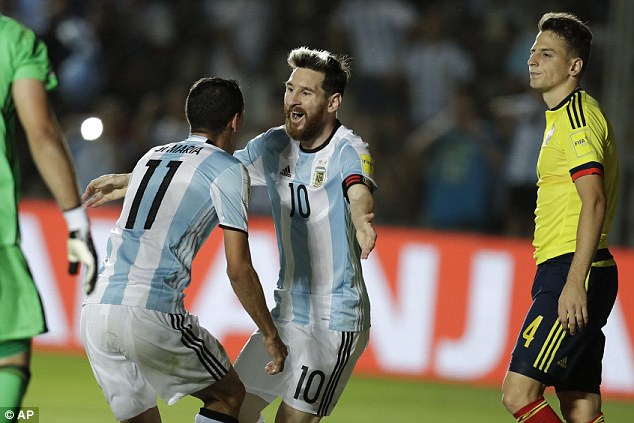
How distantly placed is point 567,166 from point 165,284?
6.41ft

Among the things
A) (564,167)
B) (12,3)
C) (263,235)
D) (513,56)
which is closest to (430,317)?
(263,235)

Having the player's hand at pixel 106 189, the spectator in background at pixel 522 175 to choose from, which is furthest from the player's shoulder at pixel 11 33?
the spectator in background at pixel 522 175

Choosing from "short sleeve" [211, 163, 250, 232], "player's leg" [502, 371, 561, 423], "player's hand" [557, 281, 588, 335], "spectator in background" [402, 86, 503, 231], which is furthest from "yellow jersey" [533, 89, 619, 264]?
"spectator in background" [402, 86, 503, 231]

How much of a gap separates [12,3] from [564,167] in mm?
8405

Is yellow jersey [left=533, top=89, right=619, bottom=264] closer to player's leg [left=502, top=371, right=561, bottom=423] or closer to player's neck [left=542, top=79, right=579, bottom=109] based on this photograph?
player's neck [left=542, top=79, right=579, bottom=109]

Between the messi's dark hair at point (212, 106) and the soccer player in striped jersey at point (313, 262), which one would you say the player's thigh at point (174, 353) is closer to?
the soccer player in striped jersey at point (313, 262)

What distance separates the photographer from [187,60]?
492 inches

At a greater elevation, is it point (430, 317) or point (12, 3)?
point (12, 3)

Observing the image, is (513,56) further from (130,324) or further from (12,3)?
(130,324)

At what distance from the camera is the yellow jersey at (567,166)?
5.03 m

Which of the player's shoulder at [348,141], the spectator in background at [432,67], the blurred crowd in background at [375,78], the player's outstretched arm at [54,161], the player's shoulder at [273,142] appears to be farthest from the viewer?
the spectator in background at [432,67]

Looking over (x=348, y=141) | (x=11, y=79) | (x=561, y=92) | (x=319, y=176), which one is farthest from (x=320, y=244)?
(x=11, y=79)

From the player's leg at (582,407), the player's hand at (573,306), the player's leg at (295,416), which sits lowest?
the player's leg at (295,416)

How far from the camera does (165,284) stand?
4867 mm
